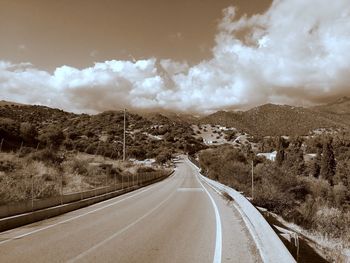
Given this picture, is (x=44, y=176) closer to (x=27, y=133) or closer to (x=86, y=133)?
(x=27, y=133)

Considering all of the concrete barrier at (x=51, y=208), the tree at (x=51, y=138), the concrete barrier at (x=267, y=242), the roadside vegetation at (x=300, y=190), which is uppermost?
the tree at (x=51, y=138)

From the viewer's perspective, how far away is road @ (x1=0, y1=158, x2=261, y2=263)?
344 inches

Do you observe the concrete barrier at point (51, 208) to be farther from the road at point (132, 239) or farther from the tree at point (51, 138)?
the tree at point (51, 138)

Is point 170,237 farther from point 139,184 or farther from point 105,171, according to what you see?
point 139,184

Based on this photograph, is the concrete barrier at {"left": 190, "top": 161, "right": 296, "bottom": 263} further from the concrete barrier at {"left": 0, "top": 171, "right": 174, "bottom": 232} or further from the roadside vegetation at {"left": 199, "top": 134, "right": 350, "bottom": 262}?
the concrete barrier at {"left": 0, "top": 171, "right": 174, "bottom": 232}

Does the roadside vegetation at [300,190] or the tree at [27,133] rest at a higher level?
the tree at [27,133]

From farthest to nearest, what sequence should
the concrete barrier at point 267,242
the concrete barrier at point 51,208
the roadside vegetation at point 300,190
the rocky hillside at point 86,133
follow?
the rocky hillside at point 86,133 → the roadside vegetation at point 300,190 → the concrete barrier at point 51,208 → the concrete barrier at point 267,242

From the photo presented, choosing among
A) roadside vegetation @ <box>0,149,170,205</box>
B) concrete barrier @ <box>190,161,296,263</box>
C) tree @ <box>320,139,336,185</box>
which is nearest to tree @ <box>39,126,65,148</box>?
roadside vegetation @ <box>0,149,170,205</box>

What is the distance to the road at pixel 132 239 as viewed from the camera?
8750 mm

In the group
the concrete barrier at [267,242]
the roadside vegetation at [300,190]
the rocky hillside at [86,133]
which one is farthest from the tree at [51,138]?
the concrete barrier at [267,242]

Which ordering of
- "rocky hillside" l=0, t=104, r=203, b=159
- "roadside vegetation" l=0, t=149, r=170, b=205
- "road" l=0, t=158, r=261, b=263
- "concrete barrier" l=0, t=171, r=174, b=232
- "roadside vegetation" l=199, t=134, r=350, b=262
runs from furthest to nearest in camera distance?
"rocky hillside" l=0, t=104, r=203, b=159 → "roadside vegetation" l=199, t=134, r=350, b=262 → "roadside vegetation" l=0, t=149, r=170, b=205 → "concrete barrier" l=0, t=171, r=174, b=232 → "road" l=0, t=158, r=261, b=263

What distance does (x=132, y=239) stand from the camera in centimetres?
1100

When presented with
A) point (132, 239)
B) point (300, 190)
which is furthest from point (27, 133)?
point (132, 239)

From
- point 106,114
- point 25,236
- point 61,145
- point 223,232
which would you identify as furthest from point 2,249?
point 106,114
